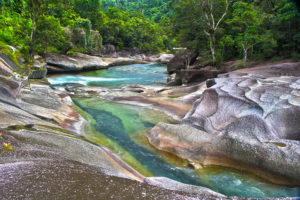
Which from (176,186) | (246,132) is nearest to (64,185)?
(176,186)

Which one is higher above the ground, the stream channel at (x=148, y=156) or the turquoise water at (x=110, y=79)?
the turquoise water at (x=110, y=79)

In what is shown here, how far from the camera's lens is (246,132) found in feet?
22.7

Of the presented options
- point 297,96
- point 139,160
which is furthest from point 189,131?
point 297,96

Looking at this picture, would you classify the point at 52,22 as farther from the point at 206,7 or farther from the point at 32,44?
the point at 206,7

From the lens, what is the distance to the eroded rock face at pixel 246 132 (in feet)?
19.3

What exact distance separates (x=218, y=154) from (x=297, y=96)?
12.2 feet

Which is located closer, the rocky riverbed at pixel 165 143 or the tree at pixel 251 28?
the rocky riverbed at pixel 165 143

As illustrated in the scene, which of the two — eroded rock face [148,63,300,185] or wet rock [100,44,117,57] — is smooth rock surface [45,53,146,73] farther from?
eroded rock face [148,63,300,185]

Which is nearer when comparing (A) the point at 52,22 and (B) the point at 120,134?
(B) the point at 120,134

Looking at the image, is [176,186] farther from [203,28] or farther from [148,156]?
[203,28]

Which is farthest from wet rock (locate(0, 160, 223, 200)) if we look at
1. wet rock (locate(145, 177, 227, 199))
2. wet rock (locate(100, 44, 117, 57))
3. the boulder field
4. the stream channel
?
wet rock (locate(100, 44, 117, 57))

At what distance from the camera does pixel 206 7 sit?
2081cm

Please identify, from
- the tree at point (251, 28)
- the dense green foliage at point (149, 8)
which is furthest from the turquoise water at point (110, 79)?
the dense green foliage at point (149, 8)

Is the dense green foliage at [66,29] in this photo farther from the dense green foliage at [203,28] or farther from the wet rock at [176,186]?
the wet rock at [176,186]
